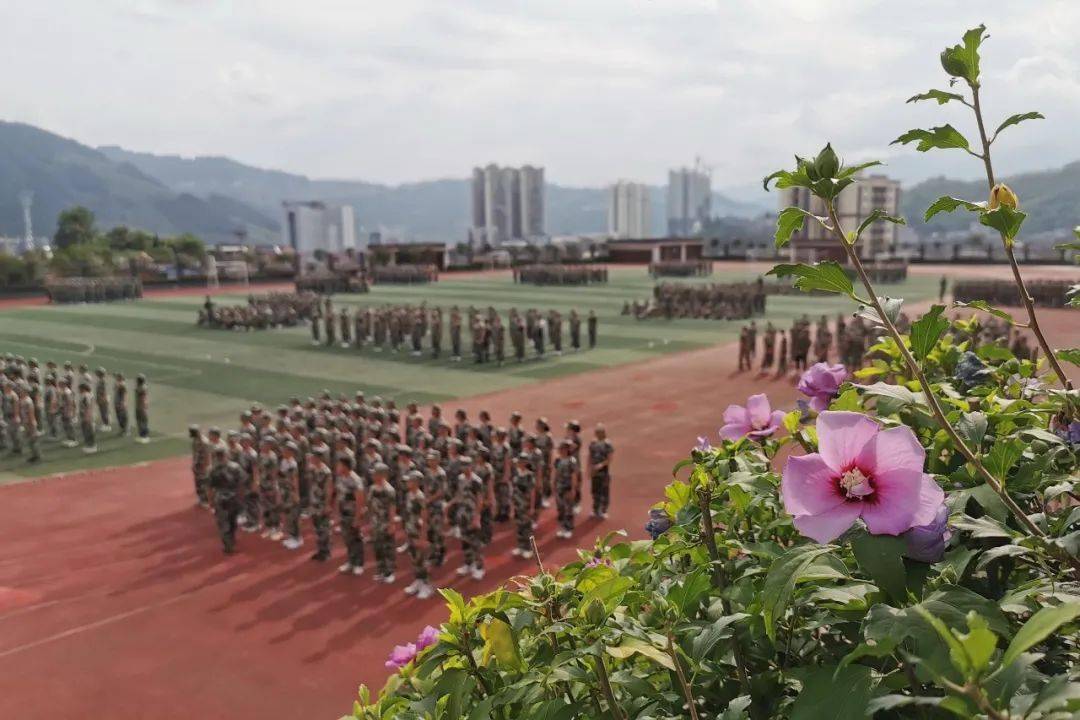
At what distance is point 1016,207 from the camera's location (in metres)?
1.83

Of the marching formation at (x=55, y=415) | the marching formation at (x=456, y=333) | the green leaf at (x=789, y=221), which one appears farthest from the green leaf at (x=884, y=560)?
the marching formation at (x=456, y=333)

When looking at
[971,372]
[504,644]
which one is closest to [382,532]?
[971,372]

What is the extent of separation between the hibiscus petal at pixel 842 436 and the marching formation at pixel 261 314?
30208 millimetres

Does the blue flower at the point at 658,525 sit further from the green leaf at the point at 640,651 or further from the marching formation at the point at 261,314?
the marching formation at the point at 261,314

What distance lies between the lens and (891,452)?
5.10 feet

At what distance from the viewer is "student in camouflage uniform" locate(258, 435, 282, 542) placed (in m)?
10.7

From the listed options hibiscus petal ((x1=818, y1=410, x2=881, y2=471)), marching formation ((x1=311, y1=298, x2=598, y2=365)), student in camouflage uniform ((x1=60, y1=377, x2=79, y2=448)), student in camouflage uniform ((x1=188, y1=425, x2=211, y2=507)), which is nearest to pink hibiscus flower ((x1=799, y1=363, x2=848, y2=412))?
hibiscus petal ((x1=818, y1=410, x2=881, y2=471))

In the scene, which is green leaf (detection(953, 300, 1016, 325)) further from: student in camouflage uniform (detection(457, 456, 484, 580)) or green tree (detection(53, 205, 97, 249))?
green tree (detection(53, 205, 97, 249))

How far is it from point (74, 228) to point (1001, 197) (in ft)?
311

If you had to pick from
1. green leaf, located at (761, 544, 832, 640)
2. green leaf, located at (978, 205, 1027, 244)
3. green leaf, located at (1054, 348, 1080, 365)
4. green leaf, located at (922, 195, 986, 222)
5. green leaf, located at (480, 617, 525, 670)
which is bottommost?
green leaf, located at (480, 617, 525, 670)

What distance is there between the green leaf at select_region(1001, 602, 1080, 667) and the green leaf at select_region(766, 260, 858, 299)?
72 cm

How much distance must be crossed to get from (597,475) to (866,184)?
117 metres

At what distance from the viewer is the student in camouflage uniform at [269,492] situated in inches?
420

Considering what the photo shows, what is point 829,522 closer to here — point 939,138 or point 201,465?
point 939,138
